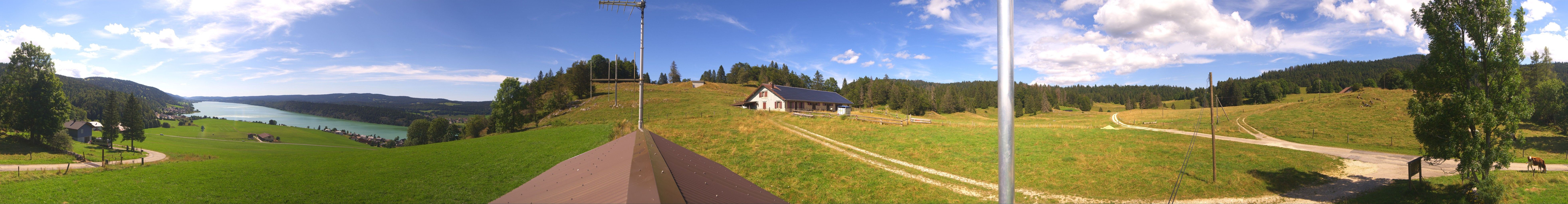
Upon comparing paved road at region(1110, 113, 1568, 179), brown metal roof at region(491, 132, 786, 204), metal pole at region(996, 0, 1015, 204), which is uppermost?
metal pole at region(996, 0, 1015, 204)

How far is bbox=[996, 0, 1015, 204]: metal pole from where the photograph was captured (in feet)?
6.47

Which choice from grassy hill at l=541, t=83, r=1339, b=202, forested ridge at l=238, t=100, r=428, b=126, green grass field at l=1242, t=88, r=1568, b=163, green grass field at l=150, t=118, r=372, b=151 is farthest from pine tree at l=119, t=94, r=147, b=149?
green grass field at l=1242, t=88, r=1568, b=163

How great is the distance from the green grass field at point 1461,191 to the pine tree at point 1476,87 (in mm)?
644

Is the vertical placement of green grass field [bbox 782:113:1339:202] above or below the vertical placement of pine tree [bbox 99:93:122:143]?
below

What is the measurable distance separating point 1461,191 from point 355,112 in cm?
3493

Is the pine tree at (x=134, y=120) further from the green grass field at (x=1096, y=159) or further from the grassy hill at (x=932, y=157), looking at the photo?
the green grass field at (x=1096, y=159)

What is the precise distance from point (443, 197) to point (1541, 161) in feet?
112

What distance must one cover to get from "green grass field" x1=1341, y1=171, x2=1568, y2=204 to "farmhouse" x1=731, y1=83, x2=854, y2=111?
30951 millimetres

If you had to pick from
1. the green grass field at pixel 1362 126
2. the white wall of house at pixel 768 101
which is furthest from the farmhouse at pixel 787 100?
the green grass field at pixel 1362 126

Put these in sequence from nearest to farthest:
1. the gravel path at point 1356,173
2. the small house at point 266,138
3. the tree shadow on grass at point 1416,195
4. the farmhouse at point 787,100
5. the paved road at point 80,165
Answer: the tree shadow on grass at point 1416,195, the gravel path at point 1356,173, the small house at point 266,138, the paved road at point 80,165, the farmhouse at point 787,100

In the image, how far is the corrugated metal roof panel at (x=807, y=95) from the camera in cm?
4156

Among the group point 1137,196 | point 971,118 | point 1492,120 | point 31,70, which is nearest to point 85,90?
point 31,70

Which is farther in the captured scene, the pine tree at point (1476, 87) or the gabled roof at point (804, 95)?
the gabled roof at point (804, 95)

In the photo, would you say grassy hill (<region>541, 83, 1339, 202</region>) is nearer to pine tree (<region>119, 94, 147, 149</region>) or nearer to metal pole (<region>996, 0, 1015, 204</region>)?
metal pole (<region>996, 0, 1015, 204</region>)
